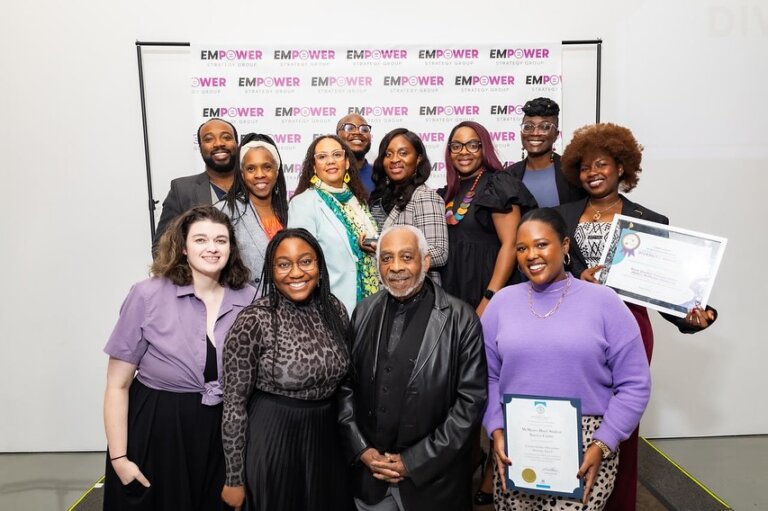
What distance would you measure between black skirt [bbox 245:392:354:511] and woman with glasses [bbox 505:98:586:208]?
170cm

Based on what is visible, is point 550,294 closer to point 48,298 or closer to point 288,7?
point 288,7

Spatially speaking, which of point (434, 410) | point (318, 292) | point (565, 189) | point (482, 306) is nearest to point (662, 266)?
point (565, 189)

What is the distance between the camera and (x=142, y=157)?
4.29m

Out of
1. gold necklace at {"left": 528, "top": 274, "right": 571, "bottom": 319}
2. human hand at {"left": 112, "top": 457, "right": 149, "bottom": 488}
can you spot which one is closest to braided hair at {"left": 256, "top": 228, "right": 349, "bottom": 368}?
gold necklace at {"left": 528, "top": 274, "right": 571, "bottom": 319}

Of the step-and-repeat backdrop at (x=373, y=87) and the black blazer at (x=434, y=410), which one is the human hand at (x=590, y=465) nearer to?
the black blazer at (x=434, y=410)

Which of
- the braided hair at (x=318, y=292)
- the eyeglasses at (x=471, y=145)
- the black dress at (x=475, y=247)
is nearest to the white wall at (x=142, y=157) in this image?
the eyeglasses at (x=471, y=145)

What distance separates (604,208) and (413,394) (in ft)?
4.61

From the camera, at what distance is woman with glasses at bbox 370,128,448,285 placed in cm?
279

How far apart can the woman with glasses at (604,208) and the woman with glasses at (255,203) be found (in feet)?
4.86

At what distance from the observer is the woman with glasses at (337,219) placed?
2.72m

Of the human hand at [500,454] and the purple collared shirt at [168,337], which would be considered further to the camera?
the purple collared shirt at [168,337]

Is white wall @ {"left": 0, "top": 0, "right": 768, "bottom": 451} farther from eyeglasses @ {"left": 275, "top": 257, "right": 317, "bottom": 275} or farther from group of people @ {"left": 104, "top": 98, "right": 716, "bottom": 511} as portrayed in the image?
eyeglasses @ {"left": 275, "top": 257, "right": 317, "bottom": 275}

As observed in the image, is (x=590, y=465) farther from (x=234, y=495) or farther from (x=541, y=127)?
(x=541, y=127)

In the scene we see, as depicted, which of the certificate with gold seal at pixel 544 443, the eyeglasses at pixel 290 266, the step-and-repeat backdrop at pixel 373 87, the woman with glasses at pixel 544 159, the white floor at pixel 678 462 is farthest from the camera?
the step-and-repeat backdrop at pixel 373 87
